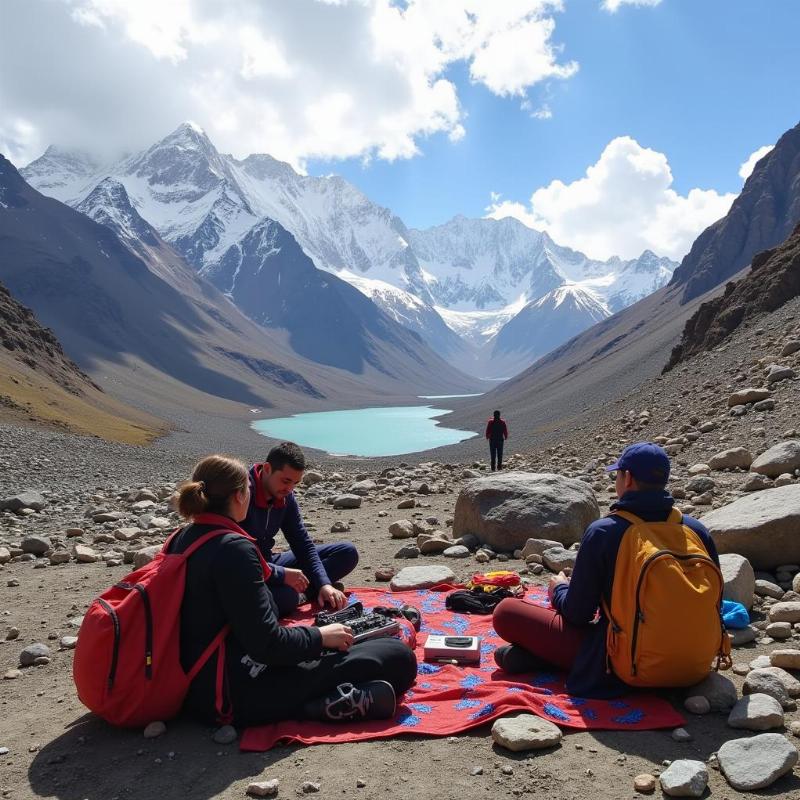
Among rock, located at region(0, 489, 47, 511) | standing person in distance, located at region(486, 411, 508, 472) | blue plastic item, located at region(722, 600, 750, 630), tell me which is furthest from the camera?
standing person in distance, located at region(486, 411, 508, 472)

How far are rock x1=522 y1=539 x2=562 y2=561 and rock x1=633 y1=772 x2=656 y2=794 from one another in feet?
16.8

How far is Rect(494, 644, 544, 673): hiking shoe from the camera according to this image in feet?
17.2

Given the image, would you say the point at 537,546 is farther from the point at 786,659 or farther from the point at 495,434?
the point at 495,434

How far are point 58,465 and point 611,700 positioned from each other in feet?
76.5

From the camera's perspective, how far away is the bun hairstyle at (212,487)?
14.3ft

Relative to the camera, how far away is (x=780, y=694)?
4496mm

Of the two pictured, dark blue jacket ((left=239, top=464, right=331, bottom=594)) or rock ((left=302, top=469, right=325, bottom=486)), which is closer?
dark blue jacket ((left=239, top=464, right=331, bottom=594))

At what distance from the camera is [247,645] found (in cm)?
429

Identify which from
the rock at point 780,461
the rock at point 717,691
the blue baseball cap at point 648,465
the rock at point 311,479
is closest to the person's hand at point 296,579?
the blue baseball cap at point 648,465

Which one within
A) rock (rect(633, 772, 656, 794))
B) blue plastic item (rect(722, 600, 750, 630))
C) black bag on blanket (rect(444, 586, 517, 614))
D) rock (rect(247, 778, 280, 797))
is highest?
black bag on blanket (rect(444, 586, 517, 614))

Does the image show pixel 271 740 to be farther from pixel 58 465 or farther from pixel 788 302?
pixel 788 302

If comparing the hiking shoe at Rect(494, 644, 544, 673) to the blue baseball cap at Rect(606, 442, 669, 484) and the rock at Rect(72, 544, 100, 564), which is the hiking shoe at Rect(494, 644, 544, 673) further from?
→ the rock at Rect(72, 544, 100, 564)

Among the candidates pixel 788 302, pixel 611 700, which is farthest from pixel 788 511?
pixel 788 302

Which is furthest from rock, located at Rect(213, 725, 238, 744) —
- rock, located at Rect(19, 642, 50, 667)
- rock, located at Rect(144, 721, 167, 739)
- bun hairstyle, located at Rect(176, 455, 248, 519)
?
rock, located at Rect(19, 642, 50, 667)
